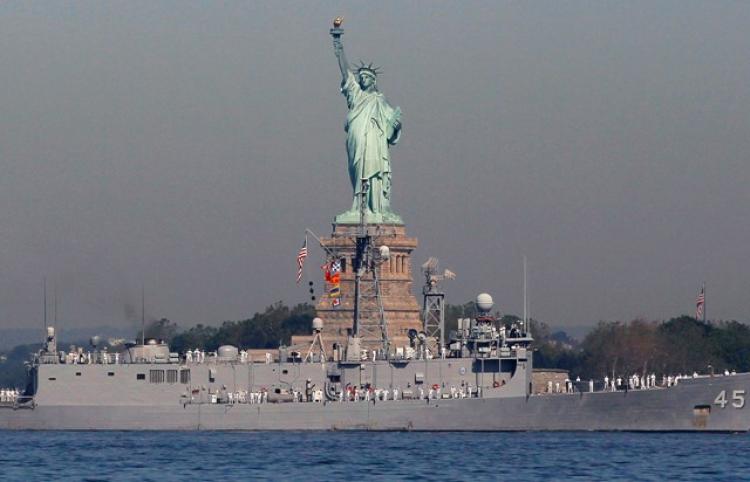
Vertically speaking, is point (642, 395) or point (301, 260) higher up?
point (301, 260)

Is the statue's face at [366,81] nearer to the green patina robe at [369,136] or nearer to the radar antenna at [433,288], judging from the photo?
the green patina robe at [369,136]

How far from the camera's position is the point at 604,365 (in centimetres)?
12250

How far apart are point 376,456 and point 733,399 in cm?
1921

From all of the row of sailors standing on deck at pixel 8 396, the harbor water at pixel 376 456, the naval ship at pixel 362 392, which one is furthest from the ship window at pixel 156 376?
the row of sailors standing on deck at pixel 8 396

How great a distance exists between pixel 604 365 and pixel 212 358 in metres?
32.2

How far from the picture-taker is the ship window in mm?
97188

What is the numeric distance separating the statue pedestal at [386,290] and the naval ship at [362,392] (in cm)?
2138

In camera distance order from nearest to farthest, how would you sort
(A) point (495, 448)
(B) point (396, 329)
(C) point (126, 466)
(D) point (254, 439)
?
(C) point (126, 466)
(A) point (495, 448)
(D) point (254, 439)
(B) point (396, 329)

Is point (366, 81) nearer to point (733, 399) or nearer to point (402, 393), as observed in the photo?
point (402, 393)

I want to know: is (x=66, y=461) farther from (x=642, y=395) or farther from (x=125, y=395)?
(x=642, y=395)

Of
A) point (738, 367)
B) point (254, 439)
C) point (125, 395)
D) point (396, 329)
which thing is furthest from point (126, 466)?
point (738, 367)

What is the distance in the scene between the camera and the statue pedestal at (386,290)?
122 metres

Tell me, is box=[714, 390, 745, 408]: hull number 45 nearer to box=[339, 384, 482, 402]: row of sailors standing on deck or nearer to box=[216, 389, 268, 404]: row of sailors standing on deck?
box=[339, 384, 482, 402]: row of sailors standing on deck

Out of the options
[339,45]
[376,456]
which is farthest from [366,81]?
[376,456]
